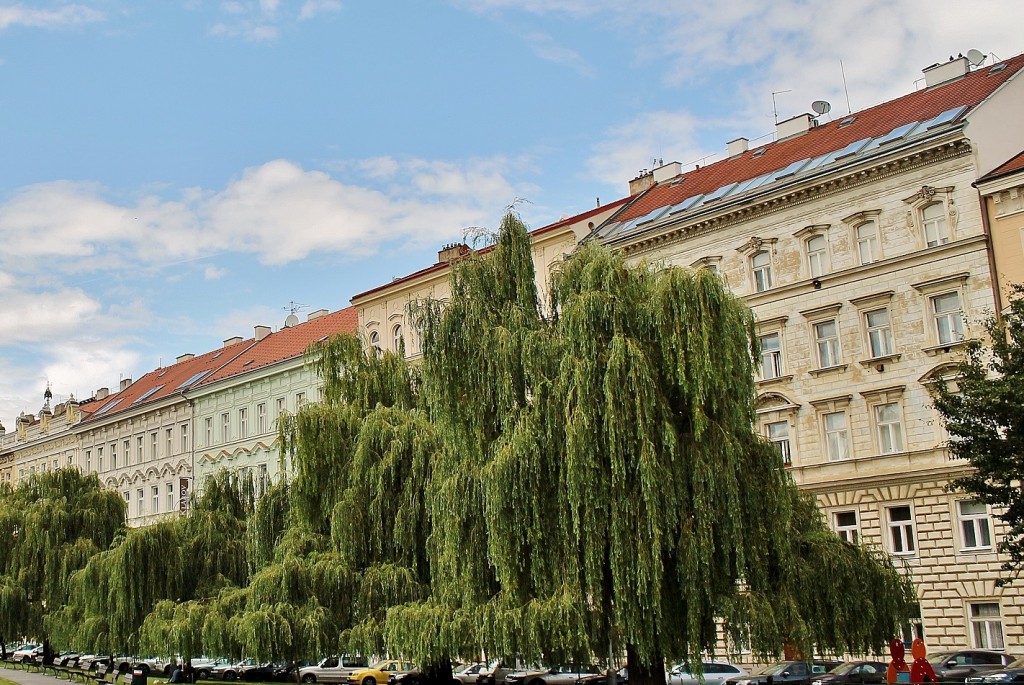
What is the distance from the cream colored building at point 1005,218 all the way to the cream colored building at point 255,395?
31.7m

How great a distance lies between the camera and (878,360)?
3447cm

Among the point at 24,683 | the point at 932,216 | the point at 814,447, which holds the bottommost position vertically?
the point at 24,683

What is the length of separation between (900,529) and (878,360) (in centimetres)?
506

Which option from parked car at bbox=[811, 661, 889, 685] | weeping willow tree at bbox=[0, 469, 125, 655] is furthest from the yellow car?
parked car at bbox=[811, 661, 889, 685]

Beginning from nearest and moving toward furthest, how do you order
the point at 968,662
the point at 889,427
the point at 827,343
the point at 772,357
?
1. the point at 968,662
2. the point at 889,427
3. the point at 827,343
4. the point at 772,357

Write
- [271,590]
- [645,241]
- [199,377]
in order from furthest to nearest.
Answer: [199,377] < [645,241] < [271,590]

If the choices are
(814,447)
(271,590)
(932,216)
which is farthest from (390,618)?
(932,216)

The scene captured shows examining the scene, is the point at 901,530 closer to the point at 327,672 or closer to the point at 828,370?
the point at 828,370

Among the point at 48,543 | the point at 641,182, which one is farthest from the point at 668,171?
the point at 48,543

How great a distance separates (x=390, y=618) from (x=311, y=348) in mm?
13470

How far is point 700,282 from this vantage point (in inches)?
838

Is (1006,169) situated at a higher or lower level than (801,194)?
lower

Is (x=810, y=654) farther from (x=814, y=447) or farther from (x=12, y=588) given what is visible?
(x=12, y=588)

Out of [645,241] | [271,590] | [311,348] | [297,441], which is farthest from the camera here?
[645,241]
